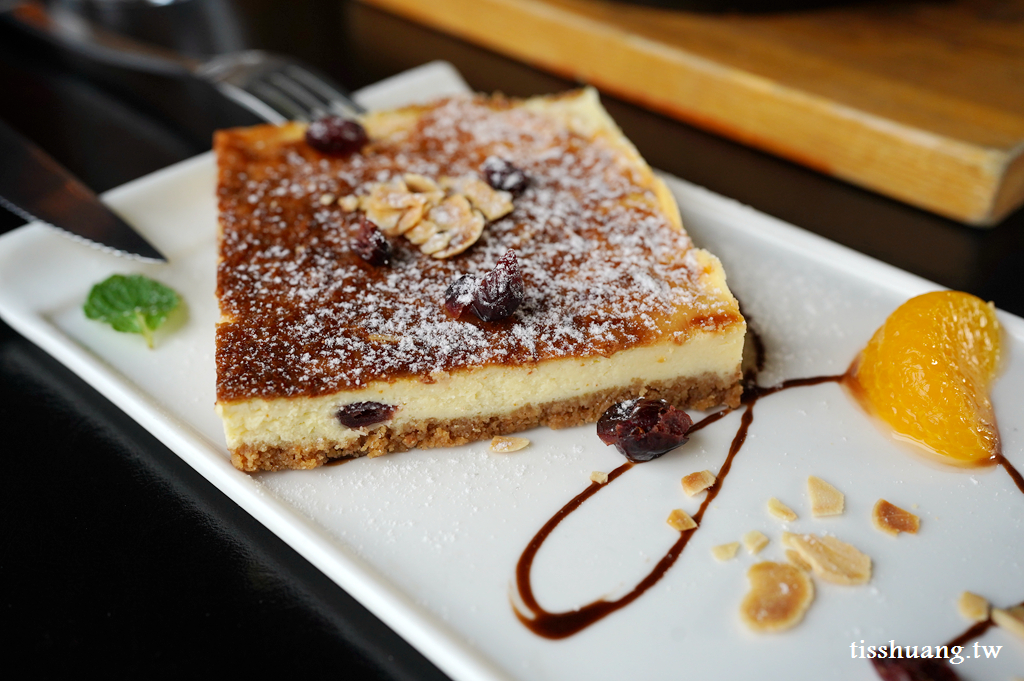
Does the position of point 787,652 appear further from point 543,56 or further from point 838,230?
point 543,56

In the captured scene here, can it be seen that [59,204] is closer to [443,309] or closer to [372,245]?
[372,245]

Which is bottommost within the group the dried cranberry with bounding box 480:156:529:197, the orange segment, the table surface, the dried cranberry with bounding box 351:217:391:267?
the table surface

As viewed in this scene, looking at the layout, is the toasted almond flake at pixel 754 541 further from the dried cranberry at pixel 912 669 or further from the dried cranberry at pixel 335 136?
the dried cranberry at pixel 335 136

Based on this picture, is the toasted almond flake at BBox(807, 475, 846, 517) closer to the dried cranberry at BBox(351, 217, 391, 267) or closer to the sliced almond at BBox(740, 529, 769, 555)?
the sliced almond at BBox(740, 529, 769, 555)

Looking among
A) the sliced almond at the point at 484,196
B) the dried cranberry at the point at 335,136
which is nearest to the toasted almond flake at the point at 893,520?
the sliced almond at the point at 484,196

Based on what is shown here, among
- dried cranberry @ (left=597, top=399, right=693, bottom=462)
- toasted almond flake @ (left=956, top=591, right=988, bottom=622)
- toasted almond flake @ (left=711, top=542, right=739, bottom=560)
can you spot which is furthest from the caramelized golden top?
toasted almond flake @ (left=956, top=591, right=988, bottom=622)

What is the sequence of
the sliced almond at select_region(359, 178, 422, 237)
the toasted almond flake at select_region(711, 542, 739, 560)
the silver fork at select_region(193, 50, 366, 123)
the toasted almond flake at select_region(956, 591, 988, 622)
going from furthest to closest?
the silver fork at select_region(193, 50, 366, 123)
the sliced almond at select_region(359, 178, 422, 237)
the toasted almond flake at select_region(711, 542, 739, 560)
the toasted almond flake at select_region(956, 591, 988, 622)
